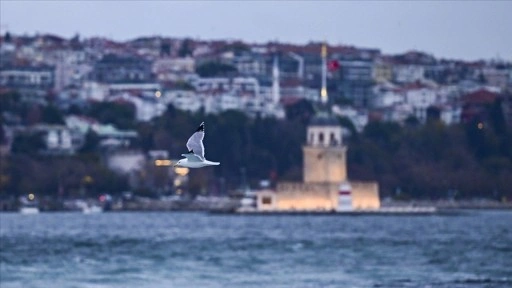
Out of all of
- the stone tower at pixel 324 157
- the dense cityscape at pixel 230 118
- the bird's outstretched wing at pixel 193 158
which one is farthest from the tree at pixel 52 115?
the bird's outstretched wing at pixel 193 158

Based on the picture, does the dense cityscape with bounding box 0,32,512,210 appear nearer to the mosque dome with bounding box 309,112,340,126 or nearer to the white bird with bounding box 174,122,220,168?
the mosque dome with bounding box 309,112,340,126

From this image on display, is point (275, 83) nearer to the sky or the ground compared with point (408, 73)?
nearer to the ground

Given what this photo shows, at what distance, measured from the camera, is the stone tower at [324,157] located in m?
98.2

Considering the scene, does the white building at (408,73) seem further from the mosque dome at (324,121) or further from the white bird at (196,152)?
the white bird at (196,152)

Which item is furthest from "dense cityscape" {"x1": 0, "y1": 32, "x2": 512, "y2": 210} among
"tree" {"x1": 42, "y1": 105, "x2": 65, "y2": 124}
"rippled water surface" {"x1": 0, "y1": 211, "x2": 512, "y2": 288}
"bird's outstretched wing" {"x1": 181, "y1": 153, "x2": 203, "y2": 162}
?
"bird's outstretched wing" {"x1": 181, "y1": 153, "x2": 203, "y2": 162}

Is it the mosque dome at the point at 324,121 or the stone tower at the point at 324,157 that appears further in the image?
the mosque dome at the point at 324,121

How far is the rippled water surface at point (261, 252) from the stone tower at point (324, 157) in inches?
101

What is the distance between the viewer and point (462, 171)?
394 ft

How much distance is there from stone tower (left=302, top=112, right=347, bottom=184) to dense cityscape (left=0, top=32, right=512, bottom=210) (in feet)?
40.8

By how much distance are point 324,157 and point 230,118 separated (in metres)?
33.5

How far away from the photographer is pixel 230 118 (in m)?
132

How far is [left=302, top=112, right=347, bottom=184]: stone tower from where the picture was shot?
322 ft

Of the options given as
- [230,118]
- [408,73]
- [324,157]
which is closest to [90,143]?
[230,118]

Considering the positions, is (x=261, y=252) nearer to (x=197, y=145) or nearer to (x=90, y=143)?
(x=197, y=145)
